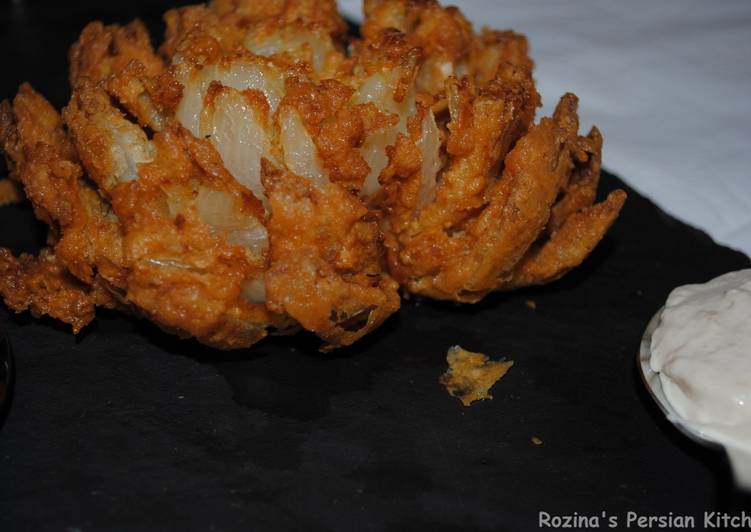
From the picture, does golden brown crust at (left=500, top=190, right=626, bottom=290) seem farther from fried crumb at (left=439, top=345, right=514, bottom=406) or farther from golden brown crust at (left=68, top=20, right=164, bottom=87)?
golden brown crust at (left=68, top=20, right=164, bottom=87)

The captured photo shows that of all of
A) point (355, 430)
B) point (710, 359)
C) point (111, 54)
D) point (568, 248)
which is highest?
point (111, 54)

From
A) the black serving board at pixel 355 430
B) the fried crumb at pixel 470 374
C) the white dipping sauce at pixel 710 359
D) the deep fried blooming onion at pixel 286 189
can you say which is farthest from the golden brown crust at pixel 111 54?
the white dipping sauce at pixel 710 359

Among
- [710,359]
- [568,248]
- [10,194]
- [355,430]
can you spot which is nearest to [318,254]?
[355,430]

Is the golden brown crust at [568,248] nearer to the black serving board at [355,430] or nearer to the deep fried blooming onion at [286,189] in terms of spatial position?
the deep fried blooming onion at [286,189]

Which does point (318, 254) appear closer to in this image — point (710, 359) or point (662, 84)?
point (710, 359)

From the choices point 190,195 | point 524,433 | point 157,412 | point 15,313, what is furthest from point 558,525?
point 15,313

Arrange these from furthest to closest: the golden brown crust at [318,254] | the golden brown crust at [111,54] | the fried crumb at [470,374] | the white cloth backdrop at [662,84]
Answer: the white cloth backdrop at [662,84] < the golden brown crust at [111,54] < the fried crumb at [470,374] < the golden brown crust at [318,254]

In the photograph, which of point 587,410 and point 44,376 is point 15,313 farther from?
point 587,410

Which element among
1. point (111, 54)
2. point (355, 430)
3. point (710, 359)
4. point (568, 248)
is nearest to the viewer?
point (710, 359)
